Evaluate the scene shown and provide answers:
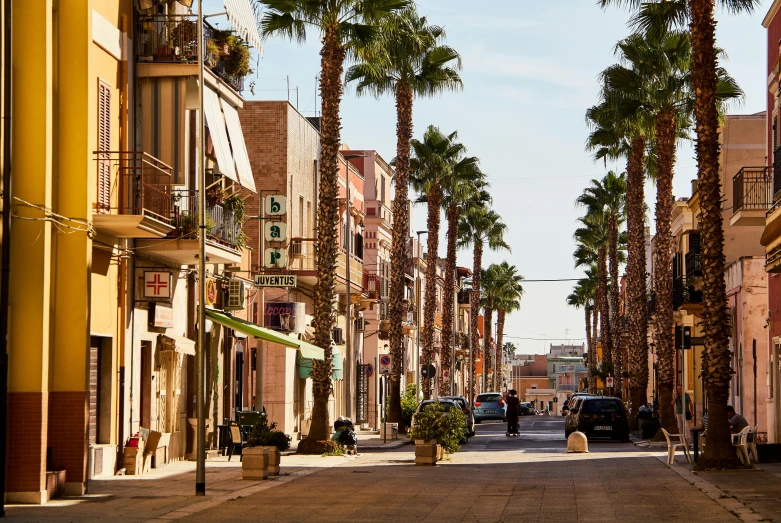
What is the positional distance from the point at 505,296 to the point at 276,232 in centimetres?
8286

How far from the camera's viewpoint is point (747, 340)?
40.0 m

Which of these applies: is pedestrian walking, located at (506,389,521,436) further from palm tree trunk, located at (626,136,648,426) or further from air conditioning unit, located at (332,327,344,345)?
air conditioning unit, located at (332,327,344,345)

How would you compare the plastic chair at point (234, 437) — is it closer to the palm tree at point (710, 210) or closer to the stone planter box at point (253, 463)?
the stone planter box at point (253, 463)

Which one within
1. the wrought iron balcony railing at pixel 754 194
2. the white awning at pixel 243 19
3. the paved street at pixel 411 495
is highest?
the white awning at pixel 243 19

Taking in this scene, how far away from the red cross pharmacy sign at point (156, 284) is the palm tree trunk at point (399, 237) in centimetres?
2090

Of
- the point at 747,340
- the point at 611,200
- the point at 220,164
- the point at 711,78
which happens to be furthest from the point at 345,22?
the point at 611,200

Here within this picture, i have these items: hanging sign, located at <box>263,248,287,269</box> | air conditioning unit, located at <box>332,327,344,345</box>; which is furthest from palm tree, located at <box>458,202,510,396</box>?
hanging sign, located at <box>263,248,287,269</box>

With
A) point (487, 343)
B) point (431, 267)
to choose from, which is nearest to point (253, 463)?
point (431, 267)

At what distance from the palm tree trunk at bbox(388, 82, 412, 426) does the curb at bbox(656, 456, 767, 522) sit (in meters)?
19.9

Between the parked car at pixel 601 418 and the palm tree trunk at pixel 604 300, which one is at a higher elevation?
the palm tree trunk at pixel 604 300

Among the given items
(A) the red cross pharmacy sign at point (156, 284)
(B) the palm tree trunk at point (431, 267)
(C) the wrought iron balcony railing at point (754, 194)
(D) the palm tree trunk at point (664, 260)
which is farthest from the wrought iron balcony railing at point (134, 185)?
(B) the palm tree trunk at point (431, 267)

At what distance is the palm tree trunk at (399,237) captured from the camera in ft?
154

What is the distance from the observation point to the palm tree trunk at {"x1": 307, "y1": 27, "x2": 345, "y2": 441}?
107 feet

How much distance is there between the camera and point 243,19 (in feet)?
81.9
